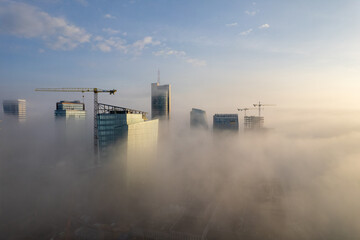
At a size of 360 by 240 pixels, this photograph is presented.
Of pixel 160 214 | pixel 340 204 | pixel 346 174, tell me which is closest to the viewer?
pixel 160 214

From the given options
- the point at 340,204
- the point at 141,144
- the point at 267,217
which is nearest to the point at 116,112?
the point at 141,144

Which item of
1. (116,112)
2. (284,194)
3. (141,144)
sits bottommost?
(284,194)

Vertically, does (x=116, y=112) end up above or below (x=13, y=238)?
above

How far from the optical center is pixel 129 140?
278 feet

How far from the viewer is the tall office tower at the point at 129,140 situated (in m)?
87.2

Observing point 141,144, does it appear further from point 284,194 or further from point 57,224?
point 284,194

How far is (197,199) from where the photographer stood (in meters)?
85.7

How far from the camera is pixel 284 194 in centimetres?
9531

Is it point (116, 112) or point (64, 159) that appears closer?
point (116, 112)

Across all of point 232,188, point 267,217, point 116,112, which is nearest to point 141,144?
point 116,112

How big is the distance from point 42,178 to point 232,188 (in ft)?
303

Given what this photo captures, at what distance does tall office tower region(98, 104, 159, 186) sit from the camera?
87.2m

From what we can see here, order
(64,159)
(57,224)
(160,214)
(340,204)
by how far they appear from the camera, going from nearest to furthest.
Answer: (57,224) → (160,214) → (340,204) → (64,159)

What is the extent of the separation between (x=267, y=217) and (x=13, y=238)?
75.8 metres
